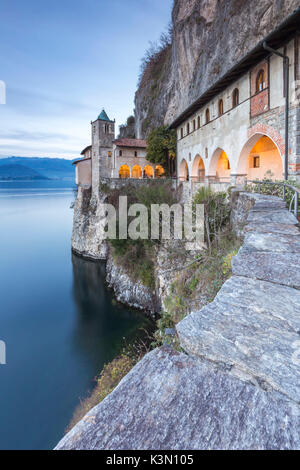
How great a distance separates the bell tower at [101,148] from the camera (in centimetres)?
2853

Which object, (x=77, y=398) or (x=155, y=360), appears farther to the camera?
(x=77, y=398)

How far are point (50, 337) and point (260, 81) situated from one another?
54.4 ft

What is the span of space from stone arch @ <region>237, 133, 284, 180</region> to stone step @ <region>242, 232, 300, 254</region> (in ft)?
30.6

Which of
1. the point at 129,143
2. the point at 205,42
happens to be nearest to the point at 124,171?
the point at 129,143

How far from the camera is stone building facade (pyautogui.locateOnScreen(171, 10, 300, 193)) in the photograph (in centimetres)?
909

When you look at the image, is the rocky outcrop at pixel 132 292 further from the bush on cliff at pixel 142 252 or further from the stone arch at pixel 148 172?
the stone arch at pixel 148 172

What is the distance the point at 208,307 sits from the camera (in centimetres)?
223

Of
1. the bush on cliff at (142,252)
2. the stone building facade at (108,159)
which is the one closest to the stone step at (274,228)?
the bush on cliff at (142,252)

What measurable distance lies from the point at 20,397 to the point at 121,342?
5.14m

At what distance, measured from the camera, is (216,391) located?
1.36 m

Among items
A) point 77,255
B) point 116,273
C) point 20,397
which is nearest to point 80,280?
point 116,273

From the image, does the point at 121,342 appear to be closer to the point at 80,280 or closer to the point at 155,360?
the point at 80,280

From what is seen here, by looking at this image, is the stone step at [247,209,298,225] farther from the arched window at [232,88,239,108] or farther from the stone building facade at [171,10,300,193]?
the arched window at [232,88,239,108]
